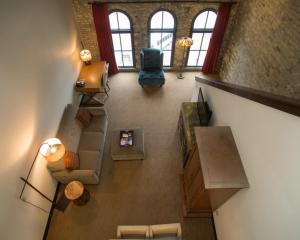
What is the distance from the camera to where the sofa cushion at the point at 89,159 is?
3.78 meters

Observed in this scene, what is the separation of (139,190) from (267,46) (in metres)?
3.92

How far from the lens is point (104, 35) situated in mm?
5641

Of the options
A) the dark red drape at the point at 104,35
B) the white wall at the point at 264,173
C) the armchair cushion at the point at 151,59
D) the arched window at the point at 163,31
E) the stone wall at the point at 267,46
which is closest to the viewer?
the white wall at the point at 264,173

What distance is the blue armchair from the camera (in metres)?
5.77

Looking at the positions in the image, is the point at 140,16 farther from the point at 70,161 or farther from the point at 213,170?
the point at 213,170

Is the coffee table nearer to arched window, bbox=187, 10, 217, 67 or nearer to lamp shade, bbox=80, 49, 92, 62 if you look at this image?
lamp shade, bbox=80, 49, 92, 62

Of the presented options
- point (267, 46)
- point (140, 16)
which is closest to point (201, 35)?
point (140, 16)

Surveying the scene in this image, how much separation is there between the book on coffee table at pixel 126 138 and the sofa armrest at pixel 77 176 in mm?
Answer: 816

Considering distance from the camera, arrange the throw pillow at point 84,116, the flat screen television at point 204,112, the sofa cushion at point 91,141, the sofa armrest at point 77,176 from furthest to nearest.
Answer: the throw pillow at point 84,116, the sofa cushion at point 91,141, the flat screen television at point 204,112, the sofa armrest at point 77,176

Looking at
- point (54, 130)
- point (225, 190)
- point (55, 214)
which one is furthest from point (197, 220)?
point (54, 130)

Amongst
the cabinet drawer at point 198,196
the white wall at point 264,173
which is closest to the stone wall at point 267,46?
the white wall at point 264,173

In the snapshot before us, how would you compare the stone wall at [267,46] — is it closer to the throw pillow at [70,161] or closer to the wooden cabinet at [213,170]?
the wooden cabinet at [213,170]

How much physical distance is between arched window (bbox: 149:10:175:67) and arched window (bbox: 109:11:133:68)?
0.69 meters

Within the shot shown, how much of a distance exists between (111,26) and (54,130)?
11.3ft
